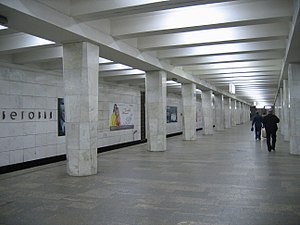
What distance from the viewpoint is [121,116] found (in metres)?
20.4

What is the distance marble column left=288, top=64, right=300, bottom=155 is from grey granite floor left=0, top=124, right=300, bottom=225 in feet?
8.26

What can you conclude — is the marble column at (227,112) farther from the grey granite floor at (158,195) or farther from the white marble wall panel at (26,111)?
the grey granite floor at (158,195)

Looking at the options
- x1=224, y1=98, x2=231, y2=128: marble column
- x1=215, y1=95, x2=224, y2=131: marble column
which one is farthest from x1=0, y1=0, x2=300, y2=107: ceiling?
x1=224, y1=98, x2=231, y2=128: marble column

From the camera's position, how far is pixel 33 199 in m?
6.28

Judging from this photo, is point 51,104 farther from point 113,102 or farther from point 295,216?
point 295,216

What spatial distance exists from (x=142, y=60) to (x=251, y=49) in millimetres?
4336

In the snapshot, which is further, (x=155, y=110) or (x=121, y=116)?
(x=121, y=116)

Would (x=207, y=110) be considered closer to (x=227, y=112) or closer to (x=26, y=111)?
(x=227, y=112)

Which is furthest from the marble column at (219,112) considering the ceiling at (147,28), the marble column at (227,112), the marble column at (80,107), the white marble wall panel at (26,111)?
the marble column at (80,107)

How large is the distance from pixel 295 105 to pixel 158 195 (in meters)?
9.07

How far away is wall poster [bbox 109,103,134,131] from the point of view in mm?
19188

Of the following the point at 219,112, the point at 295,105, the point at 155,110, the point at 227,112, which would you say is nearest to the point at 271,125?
the point at 295,105

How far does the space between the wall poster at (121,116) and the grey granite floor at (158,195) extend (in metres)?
8.80

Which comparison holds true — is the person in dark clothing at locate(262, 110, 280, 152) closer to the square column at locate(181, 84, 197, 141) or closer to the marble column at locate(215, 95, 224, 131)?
the square column at locate(181, 84, 197, 141)
